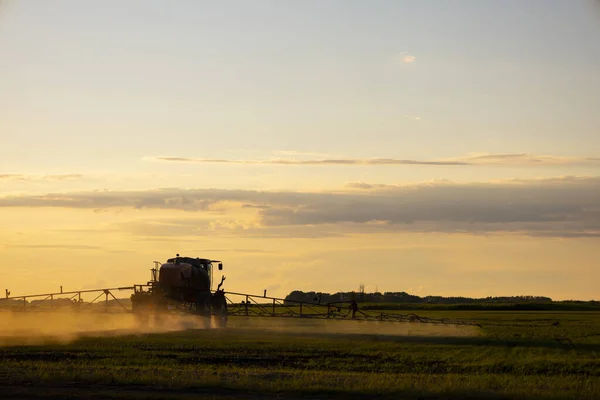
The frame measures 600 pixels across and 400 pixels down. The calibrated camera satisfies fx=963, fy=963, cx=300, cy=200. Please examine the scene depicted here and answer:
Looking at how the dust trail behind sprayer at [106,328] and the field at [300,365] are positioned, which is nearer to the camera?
the field at [300,365]

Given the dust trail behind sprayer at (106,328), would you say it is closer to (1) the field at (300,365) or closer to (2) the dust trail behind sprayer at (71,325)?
(2) the dust trail behind sprayer at (71,325)

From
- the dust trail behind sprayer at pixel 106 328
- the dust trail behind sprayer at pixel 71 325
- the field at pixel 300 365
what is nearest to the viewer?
the field at pixel 300 365

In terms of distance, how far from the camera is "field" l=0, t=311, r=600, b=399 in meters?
35.1

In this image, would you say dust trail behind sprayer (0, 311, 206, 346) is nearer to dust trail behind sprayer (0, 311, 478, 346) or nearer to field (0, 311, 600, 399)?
dust trail behind sprayer (0, 311, 478, 346)

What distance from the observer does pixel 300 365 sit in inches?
1837

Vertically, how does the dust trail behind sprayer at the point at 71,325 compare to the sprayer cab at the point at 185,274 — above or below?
below

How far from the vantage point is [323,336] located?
7044 centimetres

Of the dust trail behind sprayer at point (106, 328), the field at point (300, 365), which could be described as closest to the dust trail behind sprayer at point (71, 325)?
the dust trail behind sprayer at point (106, 328)

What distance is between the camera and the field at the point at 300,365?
3509cm

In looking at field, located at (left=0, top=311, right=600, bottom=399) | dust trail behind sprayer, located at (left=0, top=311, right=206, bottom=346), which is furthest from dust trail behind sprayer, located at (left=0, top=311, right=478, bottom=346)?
field, located at (left=0, top=311, right=600, bottom=399)

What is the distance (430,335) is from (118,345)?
26.6m

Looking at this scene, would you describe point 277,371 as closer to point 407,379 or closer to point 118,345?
point 407,379

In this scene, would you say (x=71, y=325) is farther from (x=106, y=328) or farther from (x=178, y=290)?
(x=178, y=290)

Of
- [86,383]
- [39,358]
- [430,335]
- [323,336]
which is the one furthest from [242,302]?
[86,383]
